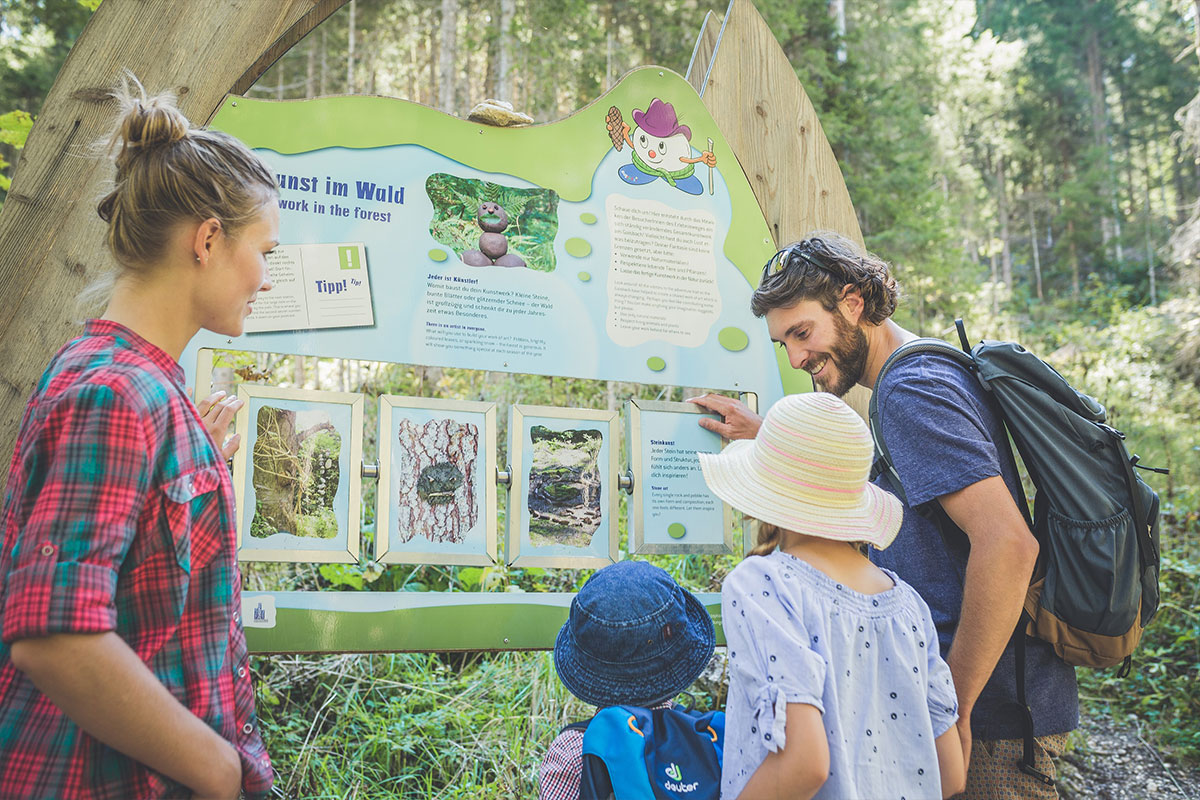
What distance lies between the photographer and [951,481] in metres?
1.88

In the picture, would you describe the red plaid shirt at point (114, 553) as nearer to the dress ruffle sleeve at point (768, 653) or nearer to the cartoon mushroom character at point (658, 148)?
the dress ruffle sleeve at point (768, 653)

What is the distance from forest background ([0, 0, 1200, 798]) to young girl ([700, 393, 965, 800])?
2.65m

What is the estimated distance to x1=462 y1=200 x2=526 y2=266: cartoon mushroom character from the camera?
2.67 meters

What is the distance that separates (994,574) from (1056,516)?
0.28 m

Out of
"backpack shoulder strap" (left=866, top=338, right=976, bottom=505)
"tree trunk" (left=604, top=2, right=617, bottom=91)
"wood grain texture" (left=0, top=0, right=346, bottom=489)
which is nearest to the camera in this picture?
"backpack shoulder strap" (left=866, top=338, right=976, bottom=505)

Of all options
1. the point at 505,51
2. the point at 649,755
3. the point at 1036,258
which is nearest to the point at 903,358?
the point at 649,755

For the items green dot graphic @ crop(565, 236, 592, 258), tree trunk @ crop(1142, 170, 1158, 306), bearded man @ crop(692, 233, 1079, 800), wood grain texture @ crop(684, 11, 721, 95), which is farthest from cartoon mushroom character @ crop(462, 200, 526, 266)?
tree trunk @ crop(1142, 170, 1158, 306)

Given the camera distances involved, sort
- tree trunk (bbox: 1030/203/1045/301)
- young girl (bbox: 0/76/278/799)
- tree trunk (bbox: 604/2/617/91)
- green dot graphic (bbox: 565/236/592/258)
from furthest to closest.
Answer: tree trunk (bbox: 1030/203/1045/301) → tree trunk (bbox: 604/2/617/91) → green dot graphic (bbox: 565/236/592/258) → young girl (bbox: 0/76/278/799)

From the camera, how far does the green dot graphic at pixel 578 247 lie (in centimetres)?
282

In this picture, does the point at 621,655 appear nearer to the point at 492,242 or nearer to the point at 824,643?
the point at 824,643

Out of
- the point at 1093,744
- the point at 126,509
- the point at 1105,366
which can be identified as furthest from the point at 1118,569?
the point at 1105,366

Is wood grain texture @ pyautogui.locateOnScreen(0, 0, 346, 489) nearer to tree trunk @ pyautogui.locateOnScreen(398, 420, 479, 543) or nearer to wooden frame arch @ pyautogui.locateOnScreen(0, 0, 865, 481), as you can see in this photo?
wooden frame arch @ pyautogui.locateOnScreen(0, 0, 865, 481)

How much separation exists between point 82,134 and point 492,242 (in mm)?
1179

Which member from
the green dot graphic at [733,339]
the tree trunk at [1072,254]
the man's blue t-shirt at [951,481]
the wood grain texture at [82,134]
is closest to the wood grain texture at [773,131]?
the green dot graphic at [733,339]
